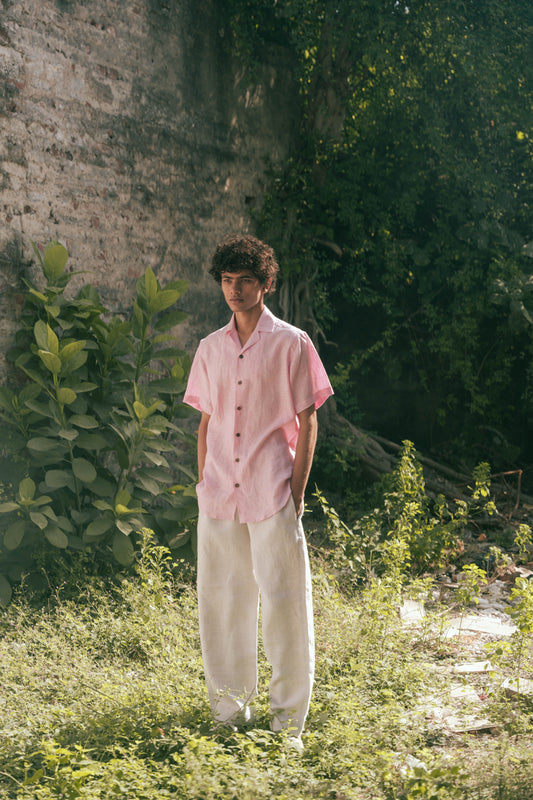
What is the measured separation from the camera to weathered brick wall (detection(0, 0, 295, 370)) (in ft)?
14.5

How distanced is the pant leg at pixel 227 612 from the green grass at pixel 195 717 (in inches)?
4.7

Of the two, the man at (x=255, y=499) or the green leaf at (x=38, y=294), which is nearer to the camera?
the man at (x=255, y=499)

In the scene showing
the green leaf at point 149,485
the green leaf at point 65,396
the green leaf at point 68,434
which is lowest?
the green leaf at point 149,485

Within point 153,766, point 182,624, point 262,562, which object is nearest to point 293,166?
point 182,624

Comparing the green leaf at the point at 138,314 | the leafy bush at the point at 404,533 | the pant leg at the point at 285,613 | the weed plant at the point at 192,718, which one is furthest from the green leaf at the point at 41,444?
the pant leg at the point at 285,613

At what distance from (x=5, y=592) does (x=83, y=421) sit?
0.97 metres

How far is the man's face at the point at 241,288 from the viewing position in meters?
2.70

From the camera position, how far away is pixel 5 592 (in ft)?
12.9

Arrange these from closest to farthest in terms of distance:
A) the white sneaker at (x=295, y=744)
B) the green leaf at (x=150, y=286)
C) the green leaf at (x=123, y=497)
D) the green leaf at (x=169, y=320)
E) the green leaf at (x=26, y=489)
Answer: the white sneaker at (x=295, y=744), the green leaf at (x=26, y=489), the green leaf at (x=123, y=497), the green leaf at (x=150, y=286), the green leaf at (x=169, y=320)

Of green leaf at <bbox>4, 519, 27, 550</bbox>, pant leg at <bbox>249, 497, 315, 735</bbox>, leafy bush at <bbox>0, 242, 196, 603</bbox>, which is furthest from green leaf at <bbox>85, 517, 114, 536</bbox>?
pant leg at <bbox>249, 497, 315, 735</bbox>

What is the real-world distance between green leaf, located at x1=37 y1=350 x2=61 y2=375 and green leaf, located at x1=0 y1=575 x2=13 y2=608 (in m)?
1.12

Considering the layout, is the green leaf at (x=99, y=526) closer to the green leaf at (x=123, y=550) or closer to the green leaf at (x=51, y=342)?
the green leaf at (x=123, y=550)

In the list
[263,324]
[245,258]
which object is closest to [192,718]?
[263,324]

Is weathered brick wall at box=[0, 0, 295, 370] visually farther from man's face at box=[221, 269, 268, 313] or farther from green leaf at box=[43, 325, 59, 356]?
man's face at box=[221, 269, 268, 313]
